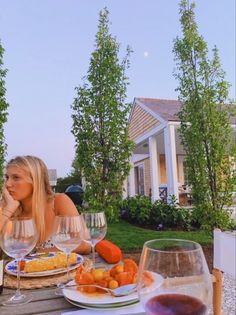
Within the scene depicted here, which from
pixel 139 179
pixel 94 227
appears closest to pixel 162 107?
pixel 139 179

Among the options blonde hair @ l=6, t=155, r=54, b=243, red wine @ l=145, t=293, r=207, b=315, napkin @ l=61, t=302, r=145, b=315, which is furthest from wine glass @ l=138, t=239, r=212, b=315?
blonde hair @ l=6, t=155, r=54, b=243

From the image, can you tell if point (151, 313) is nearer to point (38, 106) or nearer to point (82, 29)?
point (82, 29)

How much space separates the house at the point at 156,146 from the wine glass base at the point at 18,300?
219 inches

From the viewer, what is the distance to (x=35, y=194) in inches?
92.7

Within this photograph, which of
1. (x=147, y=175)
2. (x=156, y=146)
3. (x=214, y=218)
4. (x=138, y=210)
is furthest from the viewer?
(x=147, y=175)

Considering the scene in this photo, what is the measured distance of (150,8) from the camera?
33.7 ft

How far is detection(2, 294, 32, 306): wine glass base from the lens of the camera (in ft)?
3.51

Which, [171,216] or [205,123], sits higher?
[205,123]

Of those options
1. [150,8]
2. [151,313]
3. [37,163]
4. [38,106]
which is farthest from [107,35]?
[38,106]

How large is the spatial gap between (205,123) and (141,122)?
695cm

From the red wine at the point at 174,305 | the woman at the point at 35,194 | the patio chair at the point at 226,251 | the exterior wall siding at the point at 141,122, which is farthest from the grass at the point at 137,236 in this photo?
the red wine at the point at 174,305

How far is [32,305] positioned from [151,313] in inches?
24.0

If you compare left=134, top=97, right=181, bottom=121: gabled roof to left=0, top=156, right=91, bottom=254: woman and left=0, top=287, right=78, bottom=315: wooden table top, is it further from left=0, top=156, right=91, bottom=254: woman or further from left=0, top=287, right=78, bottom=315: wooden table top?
left=0, top=287, right=78, bottom=315: wooden table top

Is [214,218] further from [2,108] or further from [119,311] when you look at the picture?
[119,311]
